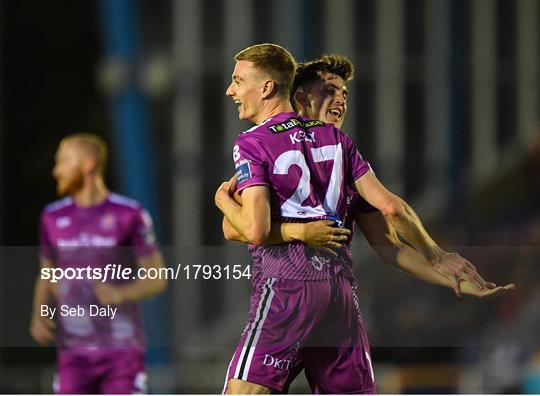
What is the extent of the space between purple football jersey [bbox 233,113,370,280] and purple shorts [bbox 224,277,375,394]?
0.06 metres

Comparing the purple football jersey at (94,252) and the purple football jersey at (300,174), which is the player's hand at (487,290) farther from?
the purple football jersey at (94,252)

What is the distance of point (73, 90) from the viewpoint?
18109 mm

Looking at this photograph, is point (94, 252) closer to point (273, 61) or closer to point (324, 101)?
point (324, 101)

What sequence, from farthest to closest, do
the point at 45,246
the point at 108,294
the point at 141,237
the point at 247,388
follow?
the point at 141,237
the point at 45,246
the point at 108,294
the point at 247,388

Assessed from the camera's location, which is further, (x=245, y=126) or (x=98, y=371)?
(x=245, y=126)

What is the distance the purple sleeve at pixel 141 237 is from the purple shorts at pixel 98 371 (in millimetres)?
531

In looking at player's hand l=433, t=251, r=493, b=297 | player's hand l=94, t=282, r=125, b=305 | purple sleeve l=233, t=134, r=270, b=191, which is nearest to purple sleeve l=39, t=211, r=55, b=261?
player's hand l=94, t=282, r=125, b=305

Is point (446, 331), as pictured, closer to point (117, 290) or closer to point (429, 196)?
point (429, 196)

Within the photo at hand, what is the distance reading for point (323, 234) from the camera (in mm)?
4875

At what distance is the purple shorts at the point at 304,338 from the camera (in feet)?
16.2

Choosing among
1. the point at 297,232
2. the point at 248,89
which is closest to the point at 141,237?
the point at 248,89

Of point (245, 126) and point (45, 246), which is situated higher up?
point (45, 246)

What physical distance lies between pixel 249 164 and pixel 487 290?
3.16 ft

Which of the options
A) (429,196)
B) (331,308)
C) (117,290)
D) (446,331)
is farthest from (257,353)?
(429,196)
